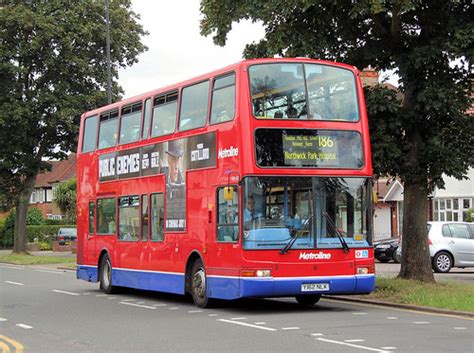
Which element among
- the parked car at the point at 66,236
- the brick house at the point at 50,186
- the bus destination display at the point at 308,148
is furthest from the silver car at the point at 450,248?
the brick house at the point at 50,186

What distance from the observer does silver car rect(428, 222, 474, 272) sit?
27.2m

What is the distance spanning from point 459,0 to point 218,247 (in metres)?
7.21

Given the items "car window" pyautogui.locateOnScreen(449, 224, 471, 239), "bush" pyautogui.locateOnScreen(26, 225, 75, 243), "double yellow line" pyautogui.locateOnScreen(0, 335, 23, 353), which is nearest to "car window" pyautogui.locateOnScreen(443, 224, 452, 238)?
"car window" pyautogui.locateOnScreen(449, 224, 471, 239)

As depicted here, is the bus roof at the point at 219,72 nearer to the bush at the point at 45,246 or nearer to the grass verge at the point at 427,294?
the grass verge at the point at 427,294

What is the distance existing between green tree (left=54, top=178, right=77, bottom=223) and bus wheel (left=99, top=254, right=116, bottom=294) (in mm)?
50566

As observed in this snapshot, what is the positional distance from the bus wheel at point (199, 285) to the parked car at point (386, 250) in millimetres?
18131

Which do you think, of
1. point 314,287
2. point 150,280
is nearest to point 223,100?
point 314,287

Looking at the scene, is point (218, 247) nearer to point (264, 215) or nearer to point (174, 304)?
point (264, 215)

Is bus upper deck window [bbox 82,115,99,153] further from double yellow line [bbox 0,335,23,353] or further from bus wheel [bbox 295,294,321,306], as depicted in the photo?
double yellow line [bbox 0,335,23,353]

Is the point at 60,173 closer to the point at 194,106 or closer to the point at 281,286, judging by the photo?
the point at 194,106

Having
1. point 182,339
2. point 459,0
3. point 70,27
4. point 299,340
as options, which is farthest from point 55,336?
point 70,27

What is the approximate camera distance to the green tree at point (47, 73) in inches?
1645

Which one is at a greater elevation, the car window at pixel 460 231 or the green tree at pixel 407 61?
the green tree at pixel 407 61

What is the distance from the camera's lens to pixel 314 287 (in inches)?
587
